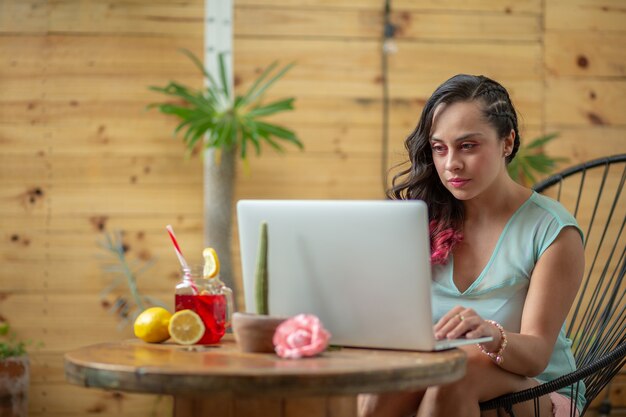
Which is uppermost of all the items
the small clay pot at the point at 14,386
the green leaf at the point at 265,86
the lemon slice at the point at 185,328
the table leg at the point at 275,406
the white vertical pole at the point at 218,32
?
the white vertical pole at the point at 218,32

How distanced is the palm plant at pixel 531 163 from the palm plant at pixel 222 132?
87 cm

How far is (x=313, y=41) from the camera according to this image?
3633 mm

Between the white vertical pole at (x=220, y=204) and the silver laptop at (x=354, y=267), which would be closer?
the silver laptop at (x=354, y=267)

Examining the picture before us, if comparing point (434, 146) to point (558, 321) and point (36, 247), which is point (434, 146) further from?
point (36, 247)

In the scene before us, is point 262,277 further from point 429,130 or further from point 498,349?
point 429,130

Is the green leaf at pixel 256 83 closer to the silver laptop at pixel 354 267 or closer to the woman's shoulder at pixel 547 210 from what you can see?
the woman's shoulder at pixel 547 210

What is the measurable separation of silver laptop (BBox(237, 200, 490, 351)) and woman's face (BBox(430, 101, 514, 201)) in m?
0.43

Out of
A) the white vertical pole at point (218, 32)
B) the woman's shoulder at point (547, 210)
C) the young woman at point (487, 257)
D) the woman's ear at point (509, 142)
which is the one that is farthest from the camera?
the white vertical pole at point (218, 32)

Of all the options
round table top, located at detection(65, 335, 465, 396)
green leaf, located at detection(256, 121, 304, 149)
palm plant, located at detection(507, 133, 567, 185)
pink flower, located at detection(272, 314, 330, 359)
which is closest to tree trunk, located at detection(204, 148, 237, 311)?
green leaf, located at detection(256, 121, 304, 149)

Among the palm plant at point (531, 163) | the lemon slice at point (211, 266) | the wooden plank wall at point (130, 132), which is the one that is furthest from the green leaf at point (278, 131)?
the lemon slice at point (211, 266)

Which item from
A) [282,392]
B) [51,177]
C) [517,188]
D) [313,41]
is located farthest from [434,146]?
[51,177]

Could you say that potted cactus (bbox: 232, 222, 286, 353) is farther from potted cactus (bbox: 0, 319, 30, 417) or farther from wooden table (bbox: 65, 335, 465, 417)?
potted cactus (bbox: 0, 319, 30, 417)

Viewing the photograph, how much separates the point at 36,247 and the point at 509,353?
2.35 metres

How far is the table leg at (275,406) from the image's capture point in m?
1.49
